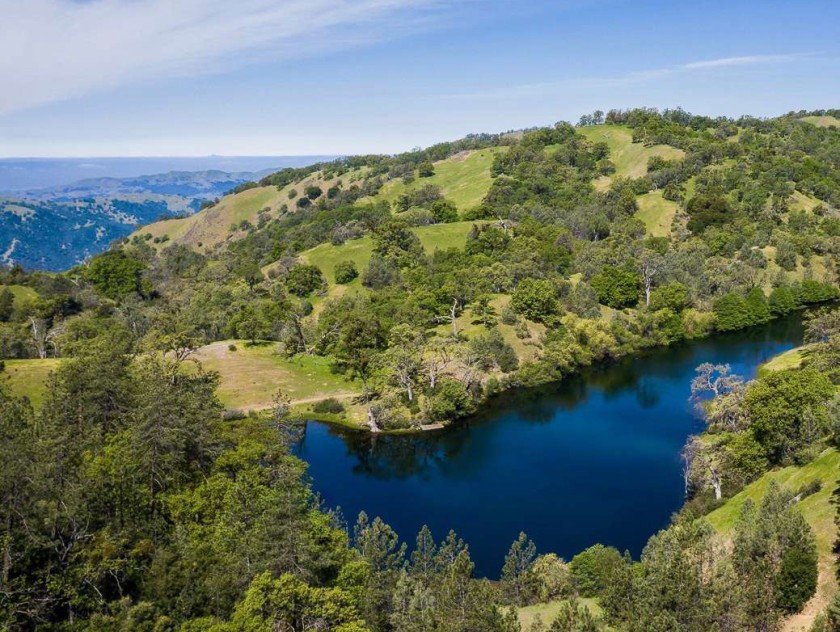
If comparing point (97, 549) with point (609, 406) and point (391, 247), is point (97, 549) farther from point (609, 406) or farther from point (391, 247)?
point (391, 247)

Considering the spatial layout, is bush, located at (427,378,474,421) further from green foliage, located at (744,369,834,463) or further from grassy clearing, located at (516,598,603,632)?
grassy clearing, located at (516,598,603,632)

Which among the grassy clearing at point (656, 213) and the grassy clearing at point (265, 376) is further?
the grassy clearing at point (656, 213)

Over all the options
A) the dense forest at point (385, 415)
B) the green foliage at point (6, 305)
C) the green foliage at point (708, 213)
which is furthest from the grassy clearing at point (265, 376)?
the green foliage at point (708, 213)

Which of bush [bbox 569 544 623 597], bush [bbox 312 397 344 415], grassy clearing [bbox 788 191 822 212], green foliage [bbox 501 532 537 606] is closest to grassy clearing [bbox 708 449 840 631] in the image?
bush [bbox 569 544 623 597]

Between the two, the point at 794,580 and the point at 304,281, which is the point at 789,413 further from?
the point at 304,281

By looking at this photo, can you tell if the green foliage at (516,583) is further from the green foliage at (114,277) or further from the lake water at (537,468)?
the green foliage at (114,277)

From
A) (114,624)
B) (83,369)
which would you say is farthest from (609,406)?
(114,624)
